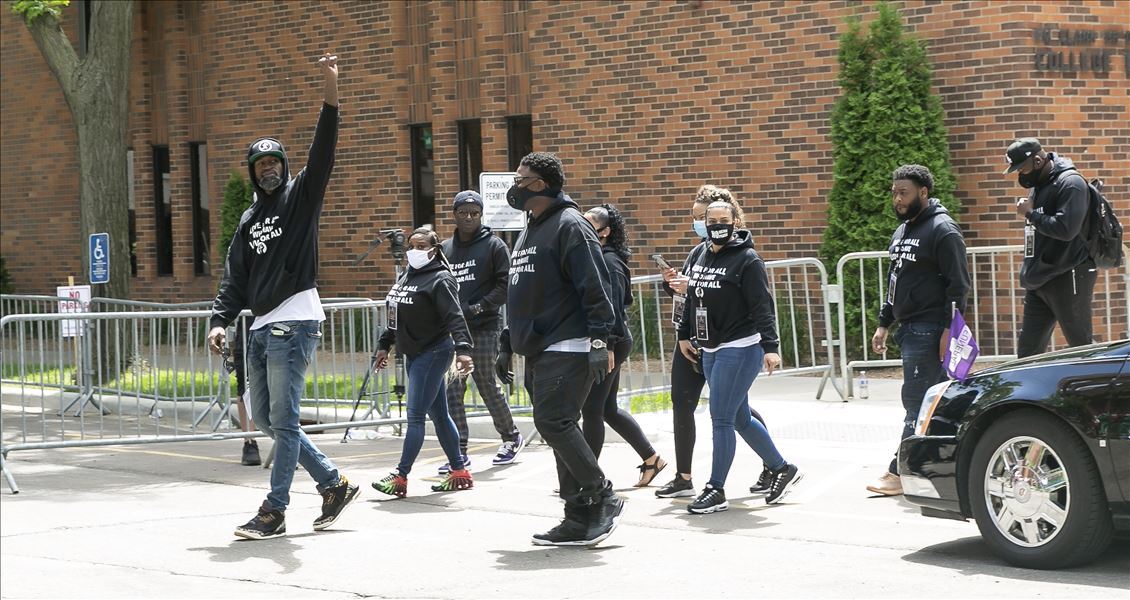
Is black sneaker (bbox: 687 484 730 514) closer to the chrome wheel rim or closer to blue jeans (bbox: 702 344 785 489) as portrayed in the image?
blue jeans (bbox: 702 344 785 489)

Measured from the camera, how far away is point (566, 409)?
7582mm

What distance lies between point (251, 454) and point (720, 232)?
180 inches

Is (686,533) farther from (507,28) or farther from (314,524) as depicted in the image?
(507,28)

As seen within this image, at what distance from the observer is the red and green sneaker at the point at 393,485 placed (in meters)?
9.41

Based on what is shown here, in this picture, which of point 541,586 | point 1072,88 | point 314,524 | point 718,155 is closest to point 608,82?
point 718,155

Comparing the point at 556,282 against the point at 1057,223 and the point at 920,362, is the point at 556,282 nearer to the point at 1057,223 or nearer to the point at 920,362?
the point at 920,362

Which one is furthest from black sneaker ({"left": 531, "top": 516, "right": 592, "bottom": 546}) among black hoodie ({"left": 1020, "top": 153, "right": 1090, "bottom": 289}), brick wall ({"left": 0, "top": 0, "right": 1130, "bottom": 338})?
brick wall ({"left": 0, "top": 0, "right": 1130, "bottom": 338})

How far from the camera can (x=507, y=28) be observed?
58.7 feet

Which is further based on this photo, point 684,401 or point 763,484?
point 763,484

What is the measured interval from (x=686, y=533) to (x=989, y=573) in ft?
6.05

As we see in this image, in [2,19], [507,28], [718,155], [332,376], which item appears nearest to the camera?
[332,376]

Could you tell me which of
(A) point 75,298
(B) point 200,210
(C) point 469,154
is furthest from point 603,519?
(B) point 200,210

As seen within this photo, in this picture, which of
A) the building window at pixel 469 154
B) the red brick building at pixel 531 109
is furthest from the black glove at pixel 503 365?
the building window at pixel 469 154

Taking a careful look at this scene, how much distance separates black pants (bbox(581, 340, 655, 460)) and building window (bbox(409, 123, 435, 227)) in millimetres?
10353
